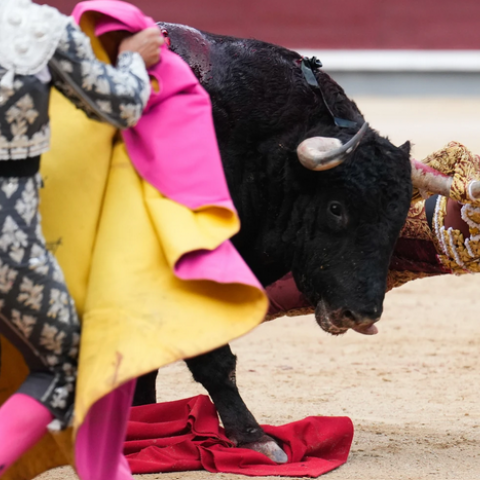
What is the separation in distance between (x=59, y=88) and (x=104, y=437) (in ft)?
2.69

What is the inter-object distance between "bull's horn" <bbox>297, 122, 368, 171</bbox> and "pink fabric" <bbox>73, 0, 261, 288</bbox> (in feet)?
2.35

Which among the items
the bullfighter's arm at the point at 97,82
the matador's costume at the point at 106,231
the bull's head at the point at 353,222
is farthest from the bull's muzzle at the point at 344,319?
the bullfighter's arm at the point at 97,82

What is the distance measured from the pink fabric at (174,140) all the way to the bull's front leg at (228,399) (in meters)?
1.01

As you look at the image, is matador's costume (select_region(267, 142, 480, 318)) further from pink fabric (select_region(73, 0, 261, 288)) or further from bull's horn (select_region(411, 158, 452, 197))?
pink fabric (select_region(73, 0, 261, 288))

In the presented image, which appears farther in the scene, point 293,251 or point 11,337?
point 293,251

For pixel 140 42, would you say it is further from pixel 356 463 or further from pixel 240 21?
pixel 240 21

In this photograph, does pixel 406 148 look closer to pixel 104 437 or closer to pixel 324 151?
pixel 324 151

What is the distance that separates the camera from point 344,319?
3.04m

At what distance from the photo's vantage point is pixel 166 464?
300 centimetres

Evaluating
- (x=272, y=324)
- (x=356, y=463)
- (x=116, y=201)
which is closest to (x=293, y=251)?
(x=356, y=463)

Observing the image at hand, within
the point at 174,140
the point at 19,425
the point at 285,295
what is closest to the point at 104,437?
the point at 19,425

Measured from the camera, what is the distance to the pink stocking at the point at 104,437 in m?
2.28

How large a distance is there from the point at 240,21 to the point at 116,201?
1005cm

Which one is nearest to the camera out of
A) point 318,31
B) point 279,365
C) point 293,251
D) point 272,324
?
point 293,251
